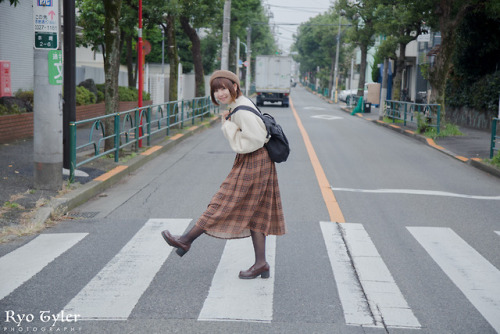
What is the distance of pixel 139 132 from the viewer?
44.9ft

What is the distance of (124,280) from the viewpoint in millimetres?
5125

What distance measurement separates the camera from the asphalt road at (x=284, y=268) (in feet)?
14.1

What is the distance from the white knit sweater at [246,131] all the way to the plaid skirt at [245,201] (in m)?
0.16

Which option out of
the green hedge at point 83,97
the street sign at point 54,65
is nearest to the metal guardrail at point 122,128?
the street sign at point 54,65

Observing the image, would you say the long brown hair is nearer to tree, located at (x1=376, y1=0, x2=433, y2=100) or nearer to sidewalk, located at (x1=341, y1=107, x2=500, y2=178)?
sidewalk, located at (x1=341, y1=107, x2=500, y2=178)

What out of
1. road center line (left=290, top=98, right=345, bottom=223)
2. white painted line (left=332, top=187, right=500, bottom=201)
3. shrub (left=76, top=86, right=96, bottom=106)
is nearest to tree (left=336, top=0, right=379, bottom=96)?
shrub (left=76, top=86, right=96, bottom=106)

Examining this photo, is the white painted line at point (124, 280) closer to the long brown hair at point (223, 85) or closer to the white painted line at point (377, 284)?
the long brown hair at point (223, 85)

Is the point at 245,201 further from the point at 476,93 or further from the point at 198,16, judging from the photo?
the point at 476,93

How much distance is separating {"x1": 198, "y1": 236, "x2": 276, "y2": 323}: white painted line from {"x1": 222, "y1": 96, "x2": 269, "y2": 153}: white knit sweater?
3.72 ft

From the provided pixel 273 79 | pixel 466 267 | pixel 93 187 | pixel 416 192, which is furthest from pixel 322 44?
pixel 466 267

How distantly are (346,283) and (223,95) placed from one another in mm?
1892

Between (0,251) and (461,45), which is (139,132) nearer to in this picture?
(0,251)

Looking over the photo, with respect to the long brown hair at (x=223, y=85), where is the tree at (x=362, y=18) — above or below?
above

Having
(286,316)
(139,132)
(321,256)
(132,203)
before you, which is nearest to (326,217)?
(321,256)
